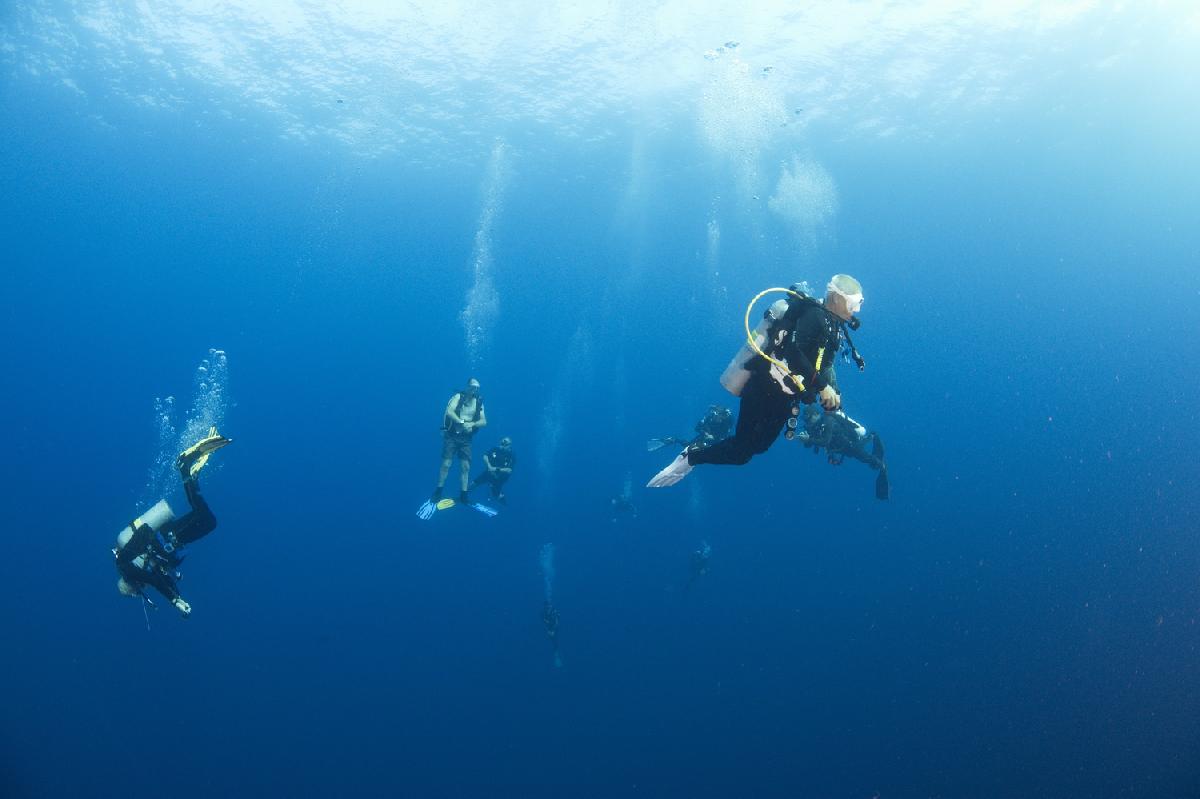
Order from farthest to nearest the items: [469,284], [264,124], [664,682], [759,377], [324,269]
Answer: [469,284], [324,269], [264,124], [664,682], [759,377]

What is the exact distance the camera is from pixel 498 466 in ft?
50.1

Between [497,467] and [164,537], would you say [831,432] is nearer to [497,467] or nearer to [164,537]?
[497,467]

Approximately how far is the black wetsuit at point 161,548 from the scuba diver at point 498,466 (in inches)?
288

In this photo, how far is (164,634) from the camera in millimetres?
37406

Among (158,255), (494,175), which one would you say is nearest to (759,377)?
(494,175)

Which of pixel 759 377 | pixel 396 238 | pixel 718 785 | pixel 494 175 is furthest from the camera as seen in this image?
pixel 396 238

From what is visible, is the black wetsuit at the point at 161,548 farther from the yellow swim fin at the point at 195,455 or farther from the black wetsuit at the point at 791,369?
the black wetsuit at the point at 791,369

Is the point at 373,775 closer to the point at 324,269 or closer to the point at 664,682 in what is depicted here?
the point at 664,682

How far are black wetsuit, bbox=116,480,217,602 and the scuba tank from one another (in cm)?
728

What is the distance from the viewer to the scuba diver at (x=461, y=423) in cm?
1230

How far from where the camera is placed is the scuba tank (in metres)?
4.39

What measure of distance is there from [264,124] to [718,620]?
36.7 m

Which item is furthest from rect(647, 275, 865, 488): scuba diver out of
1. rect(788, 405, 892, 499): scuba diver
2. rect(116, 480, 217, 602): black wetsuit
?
rect(116, 480, 217, 602): black wetsuit

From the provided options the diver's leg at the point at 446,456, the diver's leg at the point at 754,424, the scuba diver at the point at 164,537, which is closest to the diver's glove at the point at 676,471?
the diver's leg at the point at 754,424
